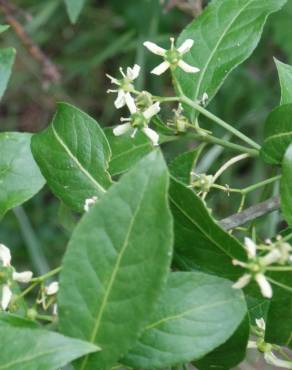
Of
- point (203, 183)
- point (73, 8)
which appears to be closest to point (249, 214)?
point (203, 183)

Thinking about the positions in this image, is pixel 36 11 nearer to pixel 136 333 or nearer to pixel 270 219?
pixel 270 219

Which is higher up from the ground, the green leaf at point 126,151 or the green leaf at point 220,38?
the green leaf at point 220,38

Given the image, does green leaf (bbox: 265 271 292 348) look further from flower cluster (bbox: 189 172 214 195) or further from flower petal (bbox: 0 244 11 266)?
flower petal (bbox: 0 244 11 266)

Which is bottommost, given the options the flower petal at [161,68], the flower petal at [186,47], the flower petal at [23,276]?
the flower petal at [23,276]

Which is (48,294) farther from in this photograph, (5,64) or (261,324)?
(5,64)

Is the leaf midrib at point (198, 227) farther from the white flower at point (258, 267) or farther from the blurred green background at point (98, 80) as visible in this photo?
the blurred green background at point (98, 80)

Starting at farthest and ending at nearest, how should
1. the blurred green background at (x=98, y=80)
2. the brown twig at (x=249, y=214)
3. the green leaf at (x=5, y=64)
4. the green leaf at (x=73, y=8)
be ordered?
1. the blurred green background at (x=98, y=80)
2. the green leaf at (x=73, y=8)
3. the green leaf at (x=5, y=64)
4. the brown twig at (x=249, y=214)

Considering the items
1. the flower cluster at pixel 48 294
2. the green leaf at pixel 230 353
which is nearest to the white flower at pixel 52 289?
the flower cluster at pixel 48 294
